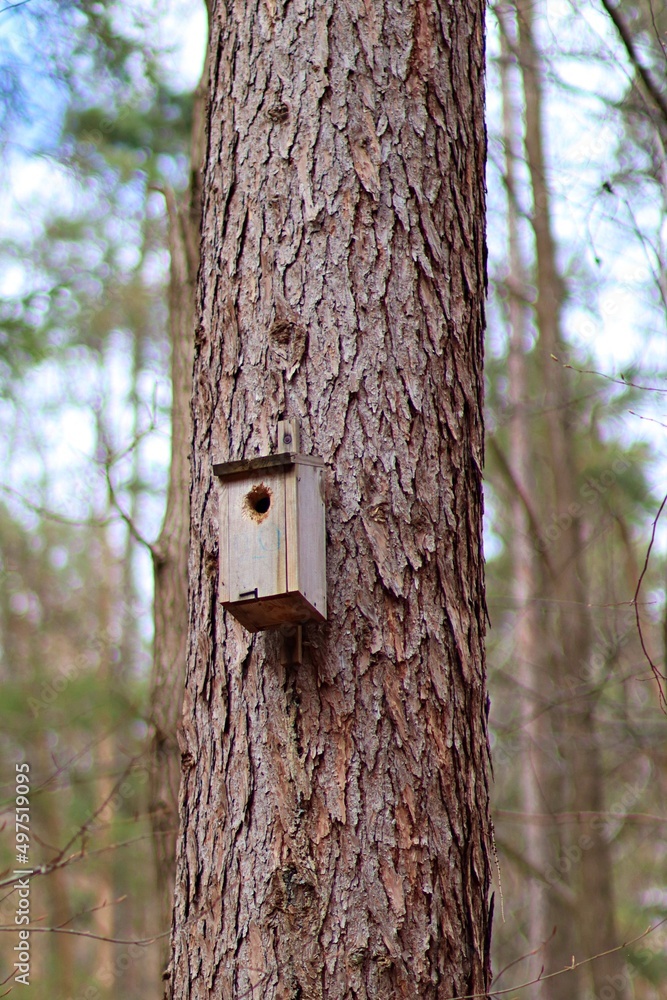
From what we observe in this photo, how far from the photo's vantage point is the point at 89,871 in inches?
434

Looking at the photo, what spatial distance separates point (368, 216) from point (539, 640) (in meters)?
6.97

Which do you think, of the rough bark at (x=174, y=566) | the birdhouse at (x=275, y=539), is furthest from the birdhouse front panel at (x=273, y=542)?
the rough bark at (x=174, y=566)

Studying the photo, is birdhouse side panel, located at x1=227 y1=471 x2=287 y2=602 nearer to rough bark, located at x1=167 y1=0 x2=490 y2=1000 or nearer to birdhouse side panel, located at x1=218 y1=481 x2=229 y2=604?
birdhouse side panel, located at x1=218 y1=481 x2=229 y2=604

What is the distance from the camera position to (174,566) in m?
4.54

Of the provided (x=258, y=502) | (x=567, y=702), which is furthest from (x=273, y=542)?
(x=567, y=702)

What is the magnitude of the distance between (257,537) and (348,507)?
0.20 m

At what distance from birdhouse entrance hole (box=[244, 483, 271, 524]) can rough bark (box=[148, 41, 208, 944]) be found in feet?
7.07

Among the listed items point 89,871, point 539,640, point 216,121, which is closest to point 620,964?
point 539,640

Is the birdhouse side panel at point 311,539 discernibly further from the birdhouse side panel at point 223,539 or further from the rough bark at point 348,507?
the birdhouse side panel at point 223,539

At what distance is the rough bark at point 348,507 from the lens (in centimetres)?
183

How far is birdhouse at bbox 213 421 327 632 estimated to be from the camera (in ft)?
6.22

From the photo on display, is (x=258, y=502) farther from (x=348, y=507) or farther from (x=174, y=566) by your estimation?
(x=174, y=566)

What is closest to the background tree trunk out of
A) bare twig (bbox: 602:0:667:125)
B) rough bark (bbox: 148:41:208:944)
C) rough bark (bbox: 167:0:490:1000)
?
rough bark (bbox: 148:41:208:944)

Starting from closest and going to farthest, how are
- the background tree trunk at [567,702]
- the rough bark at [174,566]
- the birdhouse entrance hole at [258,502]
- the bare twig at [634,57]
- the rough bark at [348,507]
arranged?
the rough bark at [348,507], the birdhouse entrance hole at [258,502], the bare twig at [634,57], the rough bark at [174,566], the background tree trunk at [567,702]
